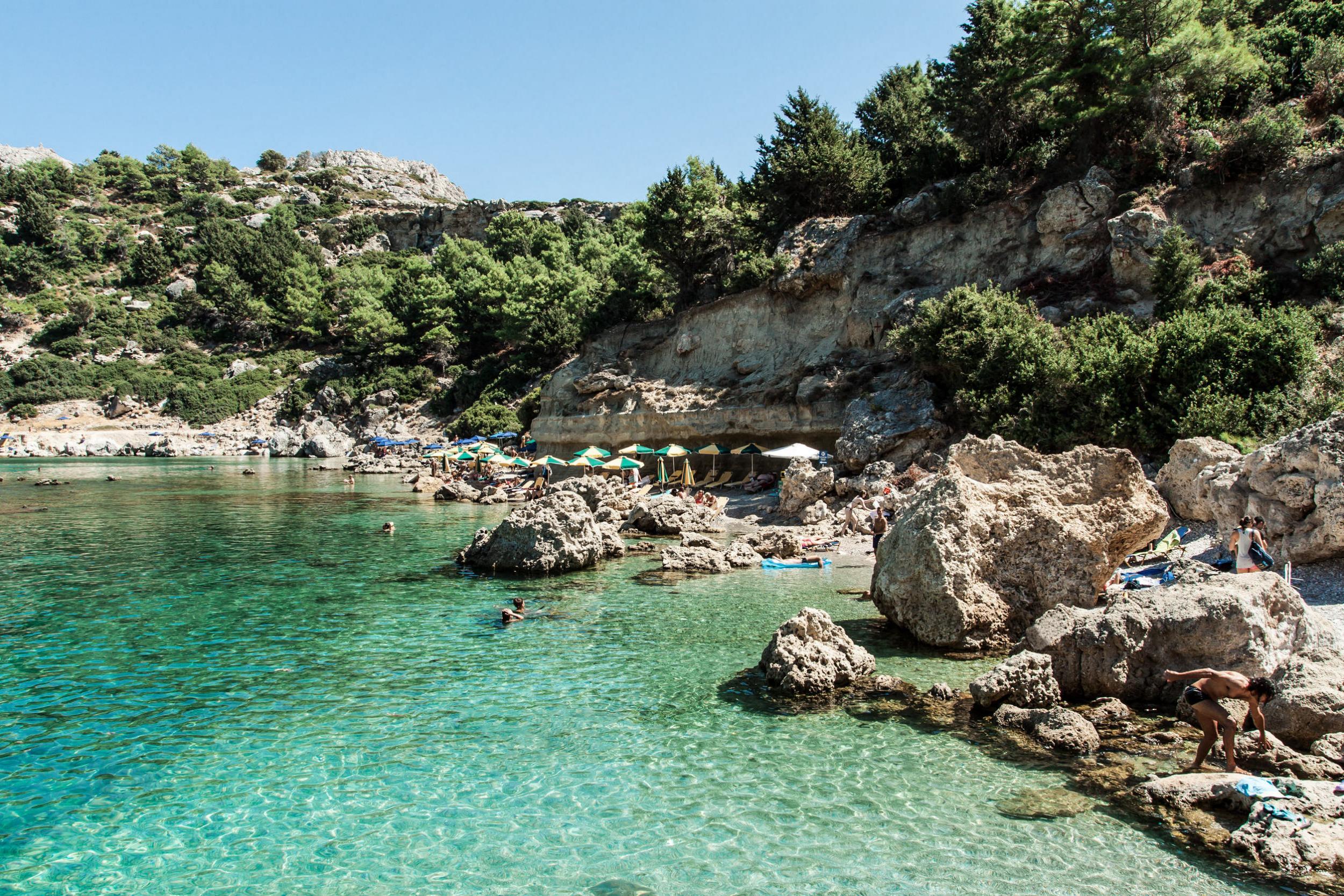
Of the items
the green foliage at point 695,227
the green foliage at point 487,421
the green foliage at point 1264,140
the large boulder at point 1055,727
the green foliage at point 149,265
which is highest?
the green foliage at point 149,265

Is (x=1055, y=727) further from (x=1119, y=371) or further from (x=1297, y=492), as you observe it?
(x=1119, y=371)

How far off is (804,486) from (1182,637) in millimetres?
16957

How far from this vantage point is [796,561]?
1909 centimetres

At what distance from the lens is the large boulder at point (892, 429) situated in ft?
86.3

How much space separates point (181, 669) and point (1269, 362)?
2478cm

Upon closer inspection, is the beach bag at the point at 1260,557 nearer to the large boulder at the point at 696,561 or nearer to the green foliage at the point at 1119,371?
the green foliage at the point at 1119,371

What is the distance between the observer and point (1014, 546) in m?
11.9

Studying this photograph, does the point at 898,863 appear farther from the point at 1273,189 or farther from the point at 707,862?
the point at 1273,189

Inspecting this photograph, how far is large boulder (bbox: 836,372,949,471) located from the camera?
86.3 feet

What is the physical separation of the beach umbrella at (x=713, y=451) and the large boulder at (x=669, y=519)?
863 centimetres

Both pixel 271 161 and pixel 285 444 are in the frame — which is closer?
pixel 285 444

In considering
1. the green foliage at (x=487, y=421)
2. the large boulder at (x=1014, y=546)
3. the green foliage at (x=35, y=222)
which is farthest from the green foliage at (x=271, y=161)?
the large boulder at (x=1014, y=546)

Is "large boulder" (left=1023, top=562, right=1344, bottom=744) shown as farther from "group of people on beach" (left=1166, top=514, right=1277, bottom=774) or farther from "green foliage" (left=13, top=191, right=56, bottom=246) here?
"green foliage" (left=13, top=191, right=56, bottom=246)

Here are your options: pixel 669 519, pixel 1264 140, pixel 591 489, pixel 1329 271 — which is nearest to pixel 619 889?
pixel 669 519
